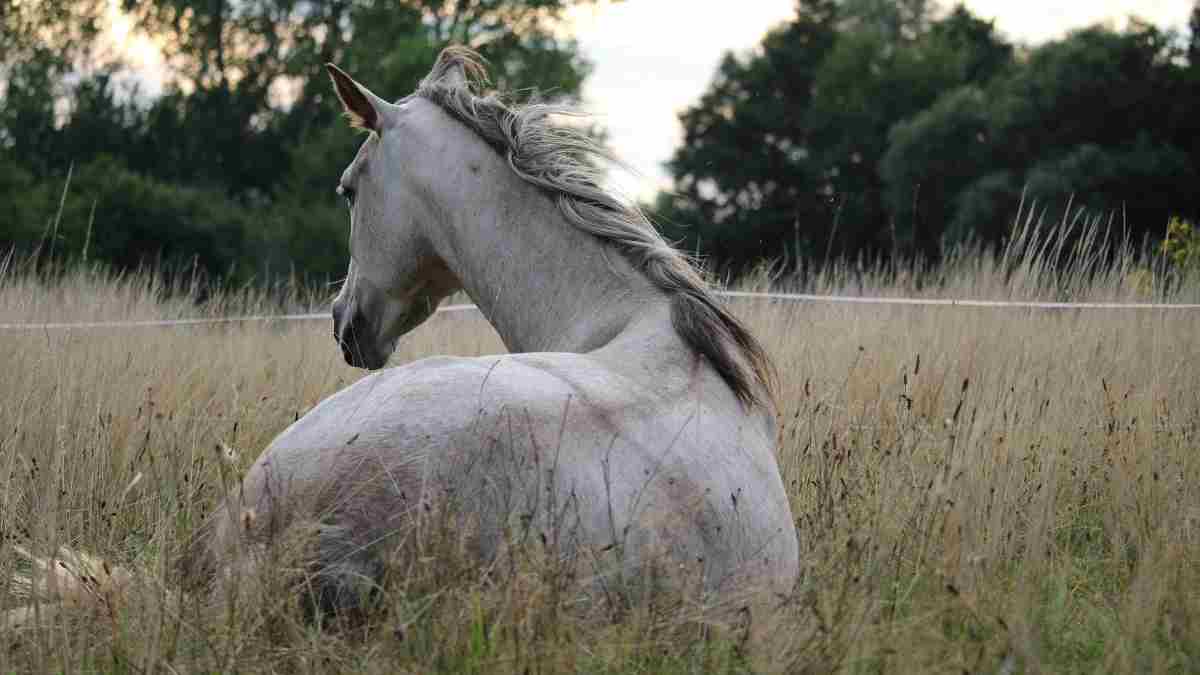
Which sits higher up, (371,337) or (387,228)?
(387,228)

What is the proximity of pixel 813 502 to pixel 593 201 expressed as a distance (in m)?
1.27

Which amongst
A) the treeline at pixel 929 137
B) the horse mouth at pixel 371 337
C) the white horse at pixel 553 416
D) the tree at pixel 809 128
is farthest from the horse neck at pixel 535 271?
the tree at pixel 809 128

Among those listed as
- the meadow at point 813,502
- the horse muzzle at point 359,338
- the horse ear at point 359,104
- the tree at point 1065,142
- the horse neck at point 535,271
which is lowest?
the meadow at point 813,502

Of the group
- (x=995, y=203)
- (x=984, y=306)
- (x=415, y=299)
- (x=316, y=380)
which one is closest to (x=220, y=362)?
(x=316, y=380)

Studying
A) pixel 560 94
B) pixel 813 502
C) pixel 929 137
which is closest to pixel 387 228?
pixel 813 502

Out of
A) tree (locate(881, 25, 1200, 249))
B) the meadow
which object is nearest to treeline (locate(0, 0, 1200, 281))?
tree (locate(881, 25, 1200, 249))

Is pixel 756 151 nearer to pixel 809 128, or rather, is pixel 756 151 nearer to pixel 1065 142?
pixel 809 128

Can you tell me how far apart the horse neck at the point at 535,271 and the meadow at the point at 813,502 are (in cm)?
86

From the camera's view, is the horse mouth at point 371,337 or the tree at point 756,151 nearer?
the horse mouth at point 371,337

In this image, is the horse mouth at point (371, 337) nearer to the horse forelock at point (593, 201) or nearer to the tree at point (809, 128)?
the horse forelock at point (593, 201)

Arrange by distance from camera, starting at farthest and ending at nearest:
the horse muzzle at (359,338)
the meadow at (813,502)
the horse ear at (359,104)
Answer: the horse muzzle at (359,338), the horse ear at (359,104), the meadow at (813,502)

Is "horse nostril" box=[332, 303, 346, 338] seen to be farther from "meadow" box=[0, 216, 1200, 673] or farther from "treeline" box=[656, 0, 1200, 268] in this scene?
"treeline" box=[656, 0, 1200, 268]

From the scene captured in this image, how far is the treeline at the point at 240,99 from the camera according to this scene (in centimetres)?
3250

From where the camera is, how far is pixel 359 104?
4.59m
